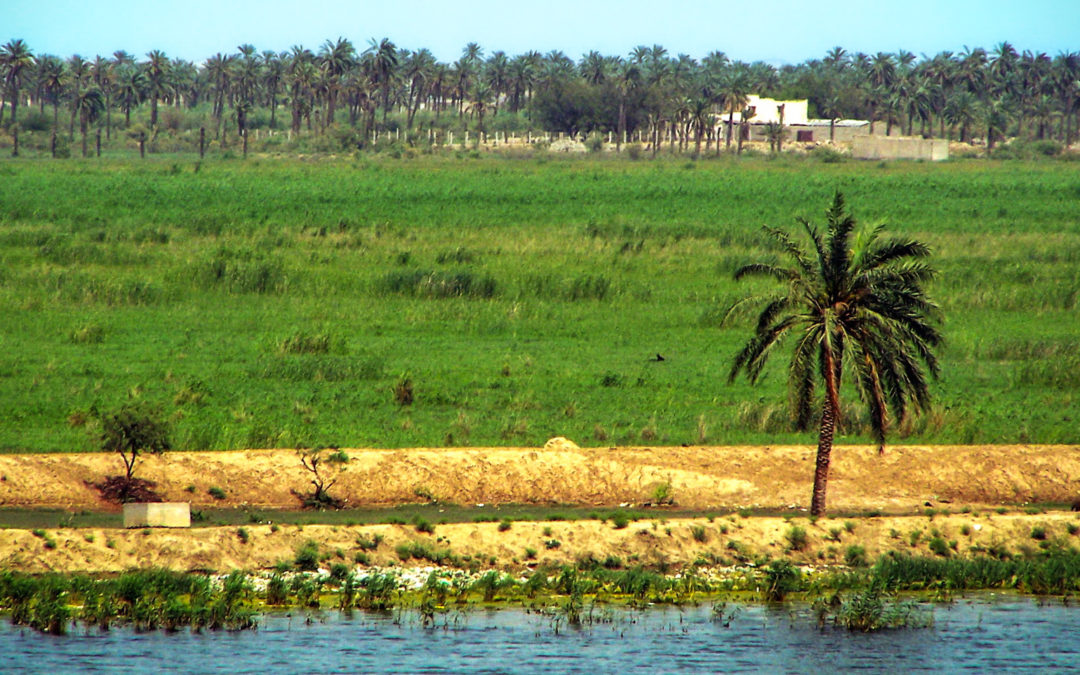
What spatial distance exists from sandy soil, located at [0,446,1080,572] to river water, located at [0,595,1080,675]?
7.76 ft

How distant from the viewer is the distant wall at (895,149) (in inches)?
5364

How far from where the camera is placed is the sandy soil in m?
23.3

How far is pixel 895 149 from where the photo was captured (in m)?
138

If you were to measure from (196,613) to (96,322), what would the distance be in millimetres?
24140

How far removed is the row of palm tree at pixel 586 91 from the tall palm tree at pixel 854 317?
11650 cm

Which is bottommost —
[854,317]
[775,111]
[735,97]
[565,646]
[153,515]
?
[565,646]

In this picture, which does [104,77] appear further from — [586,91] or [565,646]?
[565,646]

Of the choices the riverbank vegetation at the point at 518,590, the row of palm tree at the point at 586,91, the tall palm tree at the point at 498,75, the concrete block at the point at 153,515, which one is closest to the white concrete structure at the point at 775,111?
the row of palm tree at the point at 586,91

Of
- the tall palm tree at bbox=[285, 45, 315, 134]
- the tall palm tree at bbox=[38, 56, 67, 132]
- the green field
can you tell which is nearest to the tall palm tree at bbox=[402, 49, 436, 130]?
the tall palm tree at bbox=[285, 45, 315, 134]

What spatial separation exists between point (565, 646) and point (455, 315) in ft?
83.5

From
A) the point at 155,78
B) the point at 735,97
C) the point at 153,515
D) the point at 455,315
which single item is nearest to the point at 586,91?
the point at 735,97

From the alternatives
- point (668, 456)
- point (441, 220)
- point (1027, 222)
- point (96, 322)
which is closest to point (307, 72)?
point (441, 220)

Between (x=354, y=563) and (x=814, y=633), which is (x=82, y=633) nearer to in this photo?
(x=354, y=563)

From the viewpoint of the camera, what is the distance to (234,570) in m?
22.9
